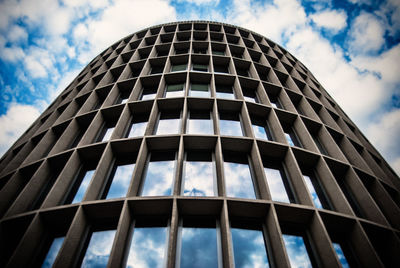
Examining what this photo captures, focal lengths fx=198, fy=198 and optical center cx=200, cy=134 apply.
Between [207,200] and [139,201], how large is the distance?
1.79 meters

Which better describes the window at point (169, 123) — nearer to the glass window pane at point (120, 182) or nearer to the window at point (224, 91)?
the glass window pane at point (120, 182)

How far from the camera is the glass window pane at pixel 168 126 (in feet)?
28.0

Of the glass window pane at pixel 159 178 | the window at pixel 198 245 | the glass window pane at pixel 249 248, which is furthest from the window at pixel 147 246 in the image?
the glass window pane at pixel 249 248

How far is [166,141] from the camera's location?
7.06 m

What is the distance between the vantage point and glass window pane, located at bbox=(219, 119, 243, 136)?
8562 mm

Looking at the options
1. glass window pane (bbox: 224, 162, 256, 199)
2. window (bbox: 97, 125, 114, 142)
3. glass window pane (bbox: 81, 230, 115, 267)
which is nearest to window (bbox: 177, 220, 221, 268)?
glass window pane (bbox: 224, 162, 256, 199)

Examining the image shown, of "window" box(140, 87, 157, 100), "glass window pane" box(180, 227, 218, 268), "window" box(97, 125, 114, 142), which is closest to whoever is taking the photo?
"glass window pane" box(180, 227, 218, 268)

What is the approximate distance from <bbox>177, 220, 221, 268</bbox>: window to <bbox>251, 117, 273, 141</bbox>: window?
4.66 meters

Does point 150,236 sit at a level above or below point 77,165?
below

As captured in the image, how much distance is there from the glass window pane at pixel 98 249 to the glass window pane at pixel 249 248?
3389 millimetres

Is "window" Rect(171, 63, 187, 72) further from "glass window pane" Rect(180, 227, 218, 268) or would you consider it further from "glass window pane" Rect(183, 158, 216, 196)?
"glass window pane" Rect(180, 227, 218, 268)

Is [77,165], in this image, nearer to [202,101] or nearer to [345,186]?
[202,101]

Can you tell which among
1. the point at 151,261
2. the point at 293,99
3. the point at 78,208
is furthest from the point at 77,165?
the point at 293,99

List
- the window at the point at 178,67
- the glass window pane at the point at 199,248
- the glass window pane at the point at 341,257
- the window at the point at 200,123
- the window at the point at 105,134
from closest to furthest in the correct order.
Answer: the glass window pane at the point at 199,248
the glass window pane at the point at 341,257
the window at the point at 200,123
the window at the point at 105,134
the window at the point at 178,67
